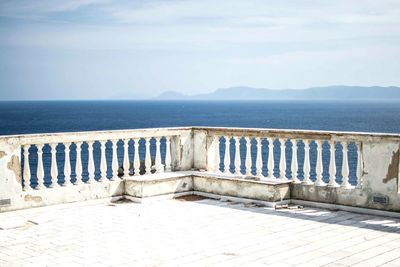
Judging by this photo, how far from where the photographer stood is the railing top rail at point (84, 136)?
31.2ft

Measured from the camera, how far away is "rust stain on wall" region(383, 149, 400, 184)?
352 inches

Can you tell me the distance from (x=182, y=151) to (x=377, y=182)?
14.5 ft

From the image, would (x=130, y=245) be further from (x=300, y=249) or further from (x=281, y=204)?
(x=281, y=204)

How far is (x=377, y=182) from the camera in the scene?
30.0 feet

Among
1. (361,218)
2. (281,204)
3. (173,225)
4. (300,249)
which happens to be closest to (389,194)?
(361,218)

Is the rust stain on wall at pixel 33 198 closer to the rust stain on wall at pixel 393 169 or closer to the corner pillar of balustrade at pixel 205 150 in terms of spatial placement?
the corner pillar of balustrade at pixel 205 150

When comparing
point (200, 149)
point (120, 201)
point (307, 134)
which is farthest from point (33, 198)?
point (307, 134)

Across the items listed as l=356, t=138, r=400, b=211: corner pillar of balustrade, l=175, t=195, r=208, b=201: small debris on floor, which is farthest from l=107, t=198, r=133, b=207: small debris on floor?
l=356, t=138, r=400, b=211: corner pillar of balustrade

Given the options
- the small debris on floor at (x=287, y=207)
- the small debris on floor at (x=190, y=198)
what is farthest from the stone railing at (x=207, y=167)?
the small debris on floor at (x=190, y=198)

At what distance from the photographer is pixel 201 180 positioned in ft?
36.9

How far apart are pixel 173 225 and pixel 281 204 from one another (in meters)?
2.50

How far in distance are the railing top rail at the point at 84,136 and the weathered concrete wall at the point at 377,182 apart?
12.5 feet

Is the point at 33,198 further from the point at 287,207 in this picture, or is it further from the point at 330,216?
the point at 330,216

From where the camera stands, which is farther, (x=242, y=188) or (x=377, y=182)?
(x=242, y=188)
